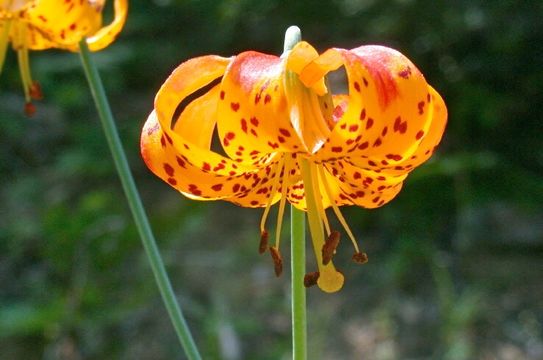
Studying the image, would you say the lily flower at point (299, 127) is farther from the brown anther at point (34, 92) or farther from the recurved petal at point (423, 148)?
the brown anther at point (34, 92)

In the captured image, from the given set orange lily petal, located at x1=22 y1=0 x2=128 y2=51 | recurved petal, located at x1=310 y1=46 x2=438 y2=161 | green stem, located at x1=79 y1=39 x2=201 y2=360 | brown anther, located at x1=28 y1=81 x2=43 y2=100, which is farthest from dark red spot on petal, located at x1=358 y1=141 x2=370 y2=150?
brown anther, located at x1=28 y1=81 x2=43 y2=100

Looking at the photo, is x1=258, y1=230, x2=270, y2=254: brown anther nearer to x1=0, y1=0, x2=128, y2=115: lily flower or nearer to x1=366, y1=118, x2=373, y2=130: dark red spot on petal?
x1=366, y1=118, x2=373, y2=130: dark red spot on petal

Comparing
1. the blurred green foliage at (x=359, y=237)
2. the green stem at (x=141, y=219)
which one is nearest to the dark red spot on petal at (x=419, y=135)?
the green stem at (x=141, y=219)

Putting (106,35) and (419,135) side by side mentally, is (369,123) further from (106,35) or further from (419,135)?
(106,35)

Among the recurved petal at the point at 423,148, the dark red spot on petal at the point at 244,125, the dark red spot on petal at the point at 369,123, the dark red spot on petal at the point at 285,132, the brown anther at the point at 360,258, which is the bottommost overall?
the brown anther at the point at 360,258

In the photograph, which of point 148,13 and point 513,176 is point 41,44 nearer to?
point 513,176

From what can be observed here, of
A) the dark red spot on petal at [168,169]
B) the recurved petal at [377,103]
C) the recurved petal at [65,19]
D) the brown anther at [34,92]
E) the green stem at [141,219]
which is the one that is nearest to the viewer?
the recurved petal at [377,103]

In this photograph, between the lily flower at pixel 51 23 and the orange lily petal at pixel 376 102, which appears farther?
the lily flower at pixel 51 23

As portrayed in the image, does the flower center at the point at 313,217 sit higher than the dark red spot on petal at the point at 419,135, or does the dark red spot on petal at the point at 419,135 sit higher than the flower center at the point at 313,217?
the dark red spot on petal at the point at 419,135
